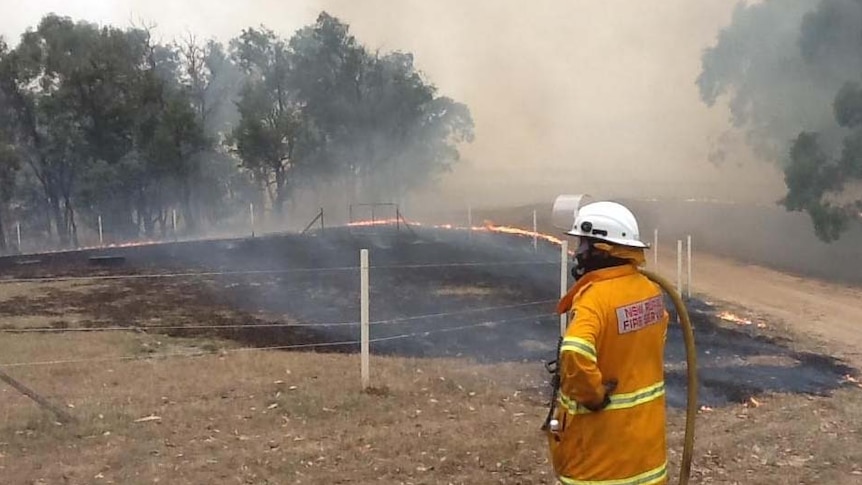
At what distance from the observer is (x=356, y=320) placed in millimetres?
11695

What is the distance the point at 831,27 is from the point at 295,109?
2652 centimetres

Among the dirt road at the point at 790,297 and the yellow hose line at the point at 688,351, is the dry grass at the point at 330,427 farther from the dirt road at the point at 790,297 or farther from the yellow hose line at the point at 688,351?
the dirt road at the point at 790,297

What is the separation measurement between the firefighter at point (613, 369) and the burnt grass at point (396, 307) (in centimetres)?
450

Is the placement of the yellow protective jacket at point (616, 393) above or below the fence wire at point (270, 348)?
above

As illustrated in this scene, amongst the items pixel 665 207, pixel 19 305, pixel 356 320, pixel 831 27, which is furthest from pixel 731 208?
pixel 19 305

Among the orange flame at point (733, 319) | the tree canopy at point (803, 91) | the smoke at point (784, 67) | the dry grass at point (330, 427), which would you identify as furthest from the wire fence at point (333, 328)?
the smoke at point (784, 67)

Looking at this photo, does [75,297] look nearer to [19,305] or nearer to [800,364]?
[19,305]

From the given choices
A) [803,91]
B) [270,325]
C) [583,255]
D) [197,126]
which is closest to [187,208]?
[197,126]

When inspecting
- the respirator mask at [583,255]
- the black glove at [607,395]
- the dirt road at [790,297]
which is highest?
the respirator mask at [583,255]

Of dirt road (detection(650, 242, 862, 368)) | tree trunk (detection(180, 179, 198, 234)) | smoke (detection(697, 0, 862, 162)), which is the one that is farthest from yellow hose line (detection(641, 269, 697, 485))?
tree trunk (detection(180, 179, 198, 234))

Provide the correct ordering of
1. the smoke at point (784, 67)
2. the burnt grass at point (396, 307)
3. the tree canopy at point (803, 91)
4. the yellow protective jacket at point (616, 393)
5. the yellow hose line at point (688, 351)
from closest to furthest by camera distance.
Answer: the yellow protective jacket at point (616, 393), the yellow hose line at point (688, 351), the burnt grass at point (396, 307), the tree canopy at point (803, 91), the smoke at point (784, 67)

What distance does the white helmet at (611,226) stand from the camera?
3.01 m

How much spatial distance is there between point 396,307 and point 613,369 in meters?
9.81

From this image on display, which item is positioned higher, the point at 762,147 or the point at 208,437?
the point at 762,147
